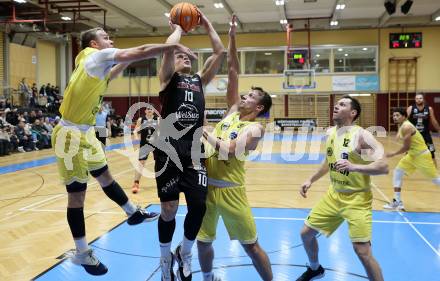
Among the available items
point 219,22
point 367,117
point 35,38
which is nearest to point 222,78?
point 219,22

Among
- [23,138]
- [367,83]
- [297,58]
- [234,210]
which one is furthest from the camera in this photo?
[367,83]

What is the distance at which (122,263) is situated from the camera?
4.74 metres

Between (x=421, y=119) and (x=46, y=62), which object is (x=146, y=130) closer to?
(x=421, y=119)

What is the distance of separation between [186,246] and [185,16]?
1823 mm

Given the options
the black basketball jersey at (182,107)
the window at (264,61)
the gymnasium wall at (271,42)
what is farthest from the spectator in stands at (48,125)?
the black basketball jersey at (182,107)

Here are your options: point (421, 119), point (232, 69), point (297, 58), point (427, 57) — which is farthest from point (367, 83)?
point (232, 69)

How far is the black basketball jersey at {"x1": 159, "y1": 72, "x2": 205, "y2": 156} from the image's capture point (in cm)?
331

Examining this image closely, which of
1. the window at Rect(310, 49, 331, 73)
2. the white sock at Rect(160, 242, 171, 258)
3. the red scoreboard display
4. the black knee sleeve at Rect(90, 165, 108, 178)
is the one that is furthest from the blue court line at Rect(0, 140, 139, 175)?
the red scoreboard display

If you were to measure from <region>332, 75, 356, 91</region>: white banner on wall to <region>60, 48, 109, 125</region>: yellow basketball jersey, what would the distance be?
2464 centimetres

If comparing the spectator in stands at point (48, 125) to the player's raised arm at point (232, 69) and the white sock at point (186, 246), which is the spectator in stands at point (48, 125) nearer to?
the player's raised arm at point (232, 69)

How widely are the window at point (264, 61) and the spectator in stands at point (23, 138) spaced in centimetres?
1544

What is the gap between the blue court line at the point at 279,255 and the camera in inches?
175

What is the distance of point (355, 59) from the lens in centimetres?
2689

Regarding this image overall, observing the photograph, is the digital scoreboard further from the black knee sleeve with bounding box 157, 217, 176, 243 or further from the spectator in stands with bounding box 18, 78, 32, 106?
the black knee sleeve with bounding box 157, 217, 176, 243
